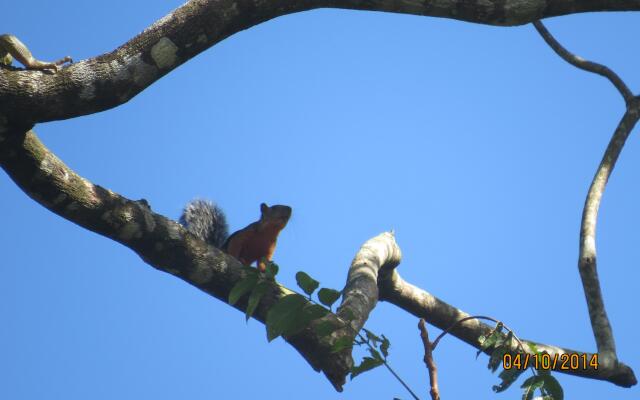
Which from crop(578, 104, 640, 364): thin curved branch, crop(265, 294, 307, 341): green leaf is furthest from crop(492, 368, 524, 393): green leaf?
crop(578, 104, 640, 364): thin curved branch

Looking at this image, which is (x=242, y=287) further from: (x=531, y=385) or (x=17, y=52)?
(x=17, y=52)

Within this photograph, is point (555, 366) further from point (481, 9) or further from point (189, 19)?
point (189, 19)

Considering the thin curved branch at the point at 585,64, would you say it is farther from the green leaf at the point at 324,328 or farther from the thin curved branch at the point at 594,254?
the green leaf at the point at 324,328

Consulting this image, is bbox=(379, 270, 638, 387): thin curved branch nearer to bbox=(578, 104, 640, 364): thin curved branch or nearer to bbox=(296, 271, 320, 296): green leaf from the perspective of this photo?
bbox=(578, 104, 640, 364): thin curved branch

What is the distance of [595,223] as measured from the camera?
17.1 feet

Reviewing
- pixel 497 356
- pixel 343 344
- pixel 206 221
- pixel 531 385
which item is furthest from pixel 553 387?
pixel 206 221

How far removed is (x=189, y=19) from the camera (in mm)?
3627

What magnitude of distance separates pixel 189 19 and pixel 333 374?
223cm

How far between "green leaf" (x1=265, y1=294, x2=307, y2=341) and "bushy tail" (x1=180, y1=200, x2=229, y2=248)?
524 centimetres

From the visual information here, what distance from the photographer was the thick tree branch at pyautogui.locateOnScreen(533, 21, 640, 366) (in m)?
4.71

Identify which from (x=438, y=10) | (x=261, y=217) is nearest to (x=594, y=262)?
(x=438, y=10)

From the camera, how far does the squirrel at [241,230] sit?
25.8 ft
